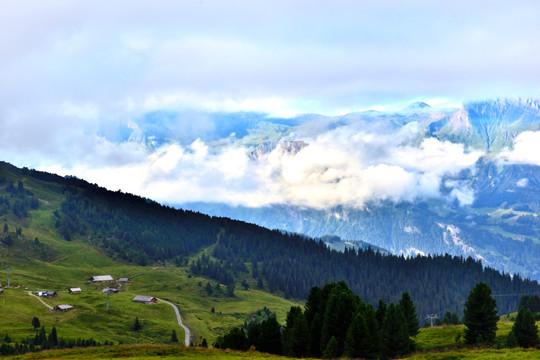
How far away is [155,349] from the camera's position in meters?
87.5


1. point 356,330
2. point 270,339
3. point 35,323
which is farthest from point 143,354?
point 35,323

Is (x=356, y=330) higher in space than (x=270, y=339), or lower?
higher

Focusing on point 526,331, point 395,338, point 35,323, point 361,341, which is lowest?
point 35,323

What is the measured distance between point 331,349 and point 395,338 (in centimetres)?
1195

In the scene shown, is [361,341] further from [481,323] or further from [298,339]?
[481,323]

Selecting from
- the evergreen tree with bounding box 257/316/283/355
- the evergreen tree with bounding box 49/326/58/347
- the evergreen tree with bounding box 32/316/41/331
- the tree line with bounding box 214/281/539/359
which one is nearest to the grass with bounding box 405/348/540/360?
the tree line with bounding box 214/281/539/359

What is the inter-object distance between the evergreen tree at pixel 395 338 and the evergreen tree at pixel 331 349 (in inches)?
342

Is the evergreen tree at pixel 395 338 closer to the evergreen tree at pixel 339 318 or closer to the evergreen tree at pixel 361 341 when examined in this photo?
the evergreen tree at pixel 361 341

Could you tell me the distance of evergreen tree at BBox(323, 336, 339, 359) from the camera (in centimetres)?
8806

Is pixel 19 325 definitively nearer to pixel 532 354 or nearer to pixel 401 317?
pixel 401 317

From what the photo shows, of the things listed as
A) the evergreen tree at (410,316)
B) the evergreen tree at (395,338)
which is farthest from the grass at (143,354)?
the evergreen tree at (410,316)

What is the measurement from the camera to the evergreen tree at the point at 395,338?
A: 8594cm

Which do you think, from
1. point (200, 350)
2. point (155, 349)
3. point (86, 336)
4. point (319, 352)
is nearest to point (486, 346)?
point (319, 352)

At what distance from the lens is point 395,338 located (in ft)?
282
